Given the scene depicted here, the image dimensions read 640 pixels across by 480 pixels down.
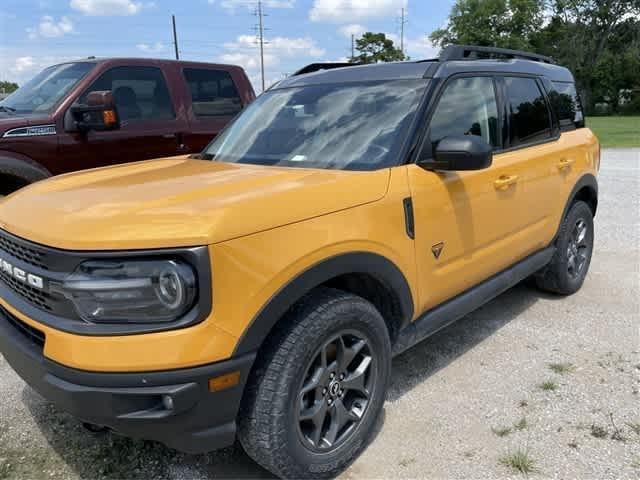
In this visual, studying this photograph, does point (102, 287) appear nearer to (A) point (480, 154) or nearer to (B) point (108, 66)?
(A) point (480, 154)

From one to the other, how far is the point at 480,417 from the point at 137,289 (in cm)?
193

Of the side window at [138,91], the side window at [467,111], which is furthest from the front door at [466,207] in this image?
the side window at [138,91]

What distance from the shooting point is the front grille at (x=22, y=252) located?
208 centimetres

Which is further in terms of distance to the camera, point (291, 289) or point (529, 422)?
point (529, 422)

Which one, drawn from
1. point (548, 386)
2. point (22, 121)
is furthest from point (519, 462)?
point (22, 121)

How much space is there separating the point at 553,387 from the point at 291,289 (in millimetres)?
1890

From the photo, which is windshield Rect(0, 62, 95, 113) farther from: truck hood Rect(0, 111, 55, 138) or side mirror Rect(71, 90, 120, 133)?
side mirror Rect(71, 90, 120, 133)

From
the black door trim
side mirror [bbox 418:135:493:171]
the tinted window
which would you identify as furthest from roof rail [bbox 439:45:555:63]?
the black door trim

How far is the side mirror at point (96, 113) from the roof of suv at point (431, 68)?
6.02ft

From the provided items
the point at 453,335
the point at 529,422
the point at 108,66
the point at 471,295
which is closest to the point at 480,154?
the point at 471,295

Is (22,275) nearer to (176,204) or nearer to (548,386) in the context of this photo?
(176,204)

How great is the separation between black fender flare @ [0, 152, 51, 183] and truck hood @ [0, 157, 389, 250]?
2.20m

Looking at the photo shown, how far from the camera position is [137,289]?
1.88 meters

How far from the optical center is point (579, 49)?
53.3m
